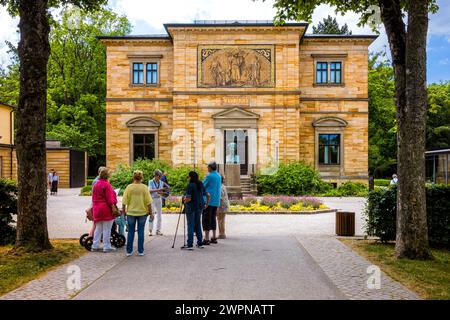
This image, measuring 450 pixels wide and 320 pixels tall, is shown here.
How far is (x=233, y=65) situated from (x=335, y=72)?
314 inches

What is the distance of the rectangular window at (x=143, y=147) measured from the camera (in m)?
37.9

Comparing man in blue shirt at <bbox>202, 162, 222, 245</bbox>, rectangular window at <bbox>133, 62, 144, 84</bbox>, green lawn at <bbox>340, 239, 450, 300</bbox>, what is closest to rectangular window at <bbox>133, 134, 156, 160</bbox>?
rectangular window at <bbox>133, 62, 144, 84</bbox>

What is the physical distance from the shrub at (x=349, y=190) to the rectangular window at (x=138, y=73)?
16.5 m

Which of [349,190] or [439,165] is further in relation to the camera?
[349,190]

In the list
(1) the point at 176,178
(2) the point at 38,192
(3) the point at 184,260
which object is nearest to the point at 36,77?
(2) the point at 38,192

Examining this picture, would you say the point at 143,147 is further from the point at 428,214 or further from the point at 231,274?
the point at 231,274

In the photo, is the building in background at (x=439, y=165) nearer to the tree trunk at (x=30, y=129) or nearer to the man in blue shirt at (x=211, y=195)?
the man in blue shirt at (x=211, y=195)

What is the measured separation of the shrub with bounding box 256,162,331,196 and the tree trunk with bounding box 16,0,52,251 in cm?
2247

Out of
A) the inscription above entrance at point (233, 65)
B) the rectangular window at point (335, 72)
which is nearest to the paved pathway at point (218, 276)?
the inscription above entrance at point (233, 65)

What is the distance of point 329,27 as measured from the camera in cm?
6569

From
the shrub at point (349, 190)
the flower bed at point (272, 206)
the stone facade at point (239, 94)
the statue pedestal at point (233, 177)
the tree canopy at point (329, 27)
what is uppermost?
the tree canopy at point (329, 27)

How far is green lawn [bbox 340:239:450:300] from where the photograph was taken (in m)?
7.93

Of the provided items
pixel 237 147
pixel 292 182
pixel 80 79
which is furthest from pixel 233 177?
pixel 80 79

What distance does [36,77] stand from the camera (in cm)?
1145
